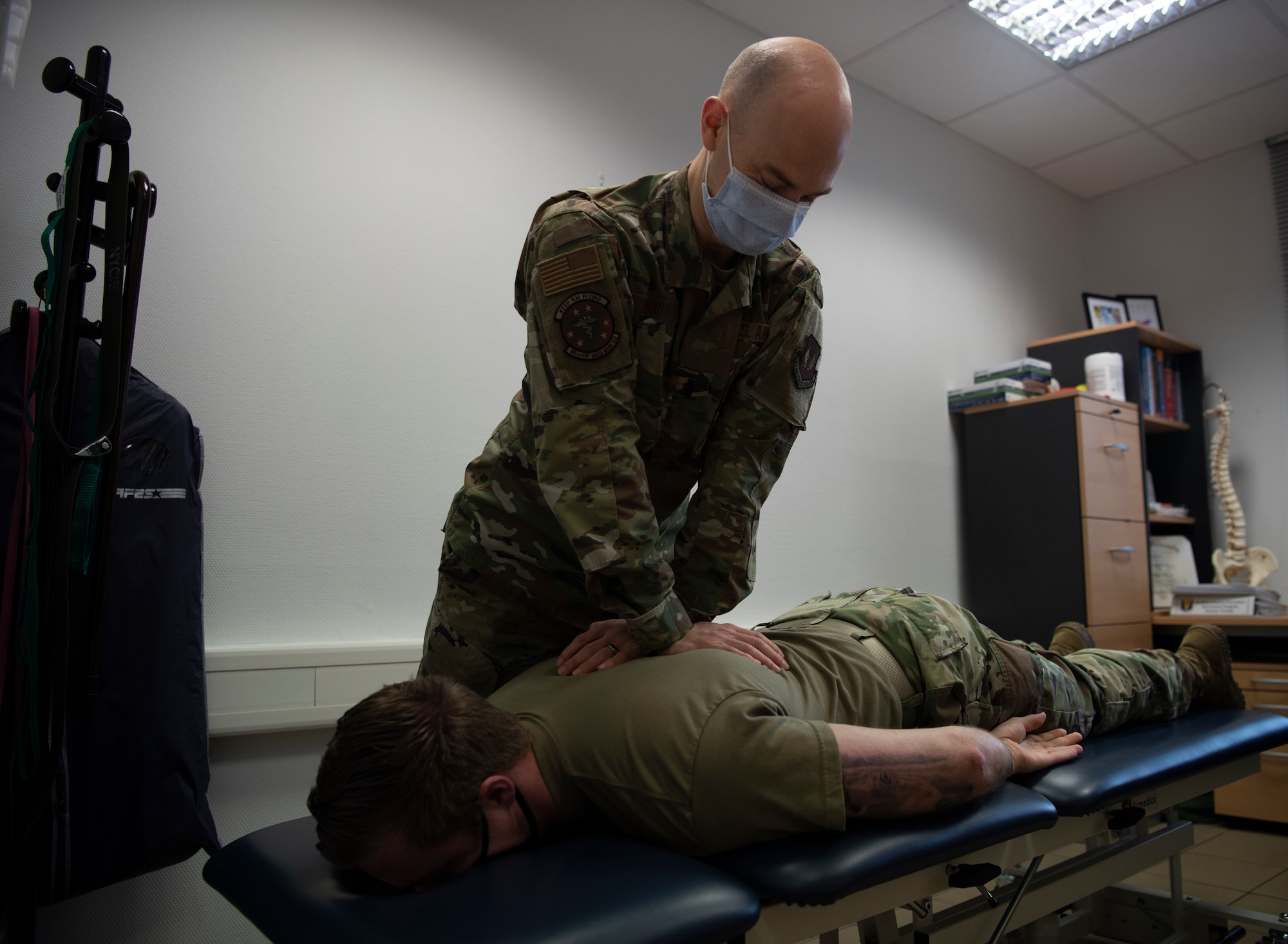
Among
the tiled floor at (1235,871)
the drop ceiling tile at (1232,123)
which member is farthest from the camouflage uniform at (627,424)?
the drop ceiling tile at (1232,123)

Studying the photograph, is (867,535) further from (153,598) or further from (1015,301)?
(153,598)

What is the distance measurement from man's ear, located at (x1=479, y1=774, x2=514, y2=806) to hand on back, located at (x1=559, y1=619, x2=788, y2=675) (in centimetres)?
21

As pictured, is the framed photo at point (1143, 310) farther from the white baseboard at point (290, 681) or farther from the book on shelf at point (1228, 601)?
the white baseboard at point (290, 681)

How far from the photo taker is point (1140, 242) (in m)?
4.36

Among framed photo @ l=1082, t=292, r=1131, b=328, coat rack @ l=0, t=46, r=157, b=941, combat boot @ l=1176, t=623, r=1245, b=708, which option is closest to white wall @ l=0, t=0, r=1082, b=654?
coat rack @ l=0, t=46, r=157, b=941

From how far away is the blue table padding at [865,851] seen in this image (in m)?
0.91

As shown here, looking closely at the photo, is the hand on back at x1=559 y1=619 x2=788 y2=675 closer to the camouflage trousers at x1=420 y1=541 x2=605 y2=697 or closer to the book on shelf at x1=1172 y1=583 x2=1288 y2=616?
the camouflage trousers at x1=420 y1=541 x2=605 y2=697

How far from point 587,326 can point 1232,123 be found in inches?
154

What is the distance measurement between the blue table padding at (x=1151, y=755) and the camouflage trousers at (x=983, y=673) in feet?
0.20

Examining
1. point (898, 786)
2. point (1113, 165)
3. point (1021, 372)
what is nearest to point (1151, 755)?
point (898, 786)

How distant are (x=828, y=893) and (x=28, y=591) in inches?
48.6

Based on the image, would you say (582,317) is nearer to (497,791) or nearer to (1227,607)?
(497,791)

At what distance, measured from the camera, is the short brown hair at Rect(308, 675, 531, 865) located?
0.95m

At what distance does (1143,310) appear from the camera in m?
4.15
